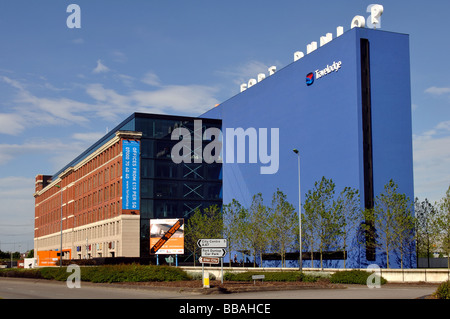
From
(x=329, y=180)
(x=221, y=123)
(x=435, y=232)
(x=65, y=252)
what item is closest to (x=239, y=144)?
(x=221, y=123)

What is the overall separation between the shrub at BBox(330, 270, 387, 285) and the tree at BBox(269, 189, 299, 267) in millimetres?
21169

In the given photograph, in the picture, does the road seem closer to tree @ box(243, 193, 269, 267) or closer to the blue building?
the blue building

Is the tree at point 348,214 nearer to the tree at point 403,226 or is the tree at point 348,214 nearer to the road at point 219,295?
the tree at point 403,226

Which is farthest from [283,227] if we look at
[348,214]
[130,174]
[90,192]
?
[90,192]

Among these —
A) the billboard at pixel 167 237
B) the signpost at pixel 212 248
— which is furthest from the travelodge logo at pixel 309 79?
the signpost at pixel 212 248

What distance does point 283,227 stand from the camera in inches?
2514

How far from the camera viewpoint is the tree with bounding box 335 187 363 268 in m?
57.3

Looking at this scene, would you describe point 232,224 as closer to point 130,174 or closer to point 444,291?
point 130,174

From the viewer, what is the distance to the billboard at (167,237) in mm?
63344

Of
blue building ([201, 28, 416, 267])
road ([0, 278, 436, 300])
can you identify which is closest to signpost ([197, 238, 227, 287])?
road ([0, 278, 436, 300])

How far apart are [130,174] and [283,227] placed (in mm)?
29543

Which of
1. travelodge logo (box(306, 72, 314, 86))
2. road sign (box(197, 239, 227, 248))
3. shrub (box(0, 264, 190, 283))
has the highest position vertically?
travelodge logo (box(306, 72, 314, 86))

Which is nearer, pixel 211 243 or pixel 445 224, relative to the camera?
pixel 211 243

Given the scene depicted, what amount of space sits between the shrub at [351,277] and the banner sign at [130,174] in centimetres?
4766
